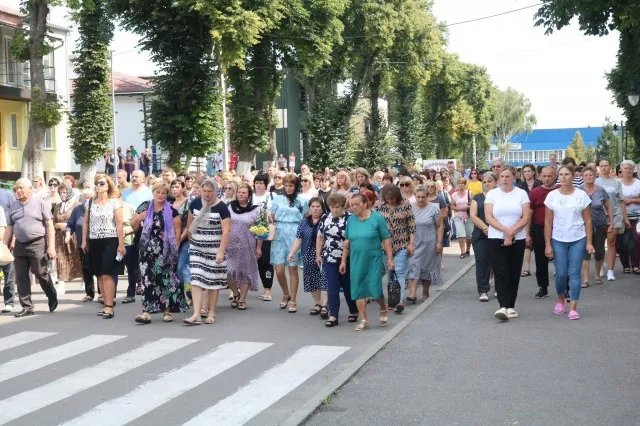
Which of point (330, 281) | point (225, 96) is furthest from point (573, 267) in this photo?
point (225, 96)

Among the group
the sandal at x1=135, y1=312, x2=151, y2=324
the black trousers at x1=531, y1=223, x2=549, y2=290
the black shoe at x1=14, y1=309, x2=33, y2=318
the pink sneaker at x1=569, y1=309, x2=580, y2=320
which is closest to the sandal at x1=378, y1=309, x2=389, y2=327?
the pink sneaker at x1=569, y1=309, x2=580, y2=320

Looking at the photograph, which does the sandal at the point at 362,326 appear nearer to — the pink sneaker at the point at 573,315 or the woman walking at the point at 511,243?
the woman walking at the point at 511,243

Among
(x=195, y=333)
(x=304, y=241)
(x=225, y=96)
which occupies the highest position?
(x=225, y=96)

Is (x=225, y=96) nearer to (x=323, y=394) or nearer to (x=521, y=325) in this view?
(x=521, y=325)

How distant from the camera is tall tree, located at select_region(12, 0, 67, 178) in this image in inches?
1366

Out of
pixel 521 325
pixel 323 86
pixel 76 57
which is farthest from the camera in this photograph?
pixel 323 86

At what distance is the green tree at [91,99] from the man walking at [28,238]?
31.0 metres

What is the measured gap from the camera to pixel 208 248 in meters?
12.8

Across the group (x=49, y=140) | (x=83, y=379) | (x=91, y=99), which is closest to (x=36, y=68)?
(x=91, y=99)

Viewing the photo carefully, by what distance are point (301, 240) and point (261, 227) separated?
909mm

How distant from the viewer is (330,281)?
1239cm

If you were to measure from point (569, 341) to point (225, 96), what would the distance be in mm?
32292

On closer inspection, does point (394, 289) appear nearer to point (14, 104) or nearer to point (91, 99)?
point (91, 99)

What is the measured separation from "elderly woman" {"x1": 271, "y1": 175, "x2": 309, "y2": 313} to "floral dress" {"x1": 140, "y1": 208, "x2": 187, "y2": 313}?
1.82 metres
